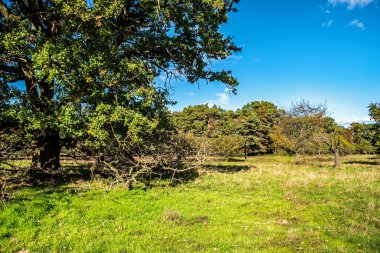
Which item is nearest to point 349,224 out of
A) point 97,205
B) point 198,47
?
point 97,205

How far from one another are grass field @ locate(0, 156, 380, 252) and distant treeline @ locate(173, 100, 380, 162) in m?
6.15

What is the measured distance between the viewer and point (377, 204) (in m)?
12.5

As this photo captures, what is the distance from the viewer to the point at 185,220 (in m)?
10.3

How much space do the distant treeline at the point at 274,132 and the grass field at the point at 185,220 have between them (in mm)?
6152

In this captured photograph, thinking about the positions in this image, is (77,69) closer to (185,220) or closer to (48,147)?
(48,147)

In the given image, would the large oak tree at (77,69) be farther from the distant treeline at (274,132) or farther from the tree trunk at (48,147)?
the distant treeline at (274,132)

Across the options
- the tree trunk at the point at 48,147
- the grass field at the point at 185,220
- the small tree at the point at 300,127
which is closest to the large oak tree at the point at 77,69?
the tree trunk at the point at 48,147

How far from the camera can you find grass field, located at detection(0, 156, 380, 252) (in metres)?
8.05

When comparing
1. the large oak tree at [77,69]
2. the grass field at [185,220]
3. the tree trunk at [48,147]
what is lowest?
the grass field at [185,220]

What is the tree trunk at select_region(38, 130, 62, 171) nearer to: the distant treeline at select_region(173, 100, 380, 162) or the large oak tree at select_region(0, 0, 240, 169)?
the large oak tree at select_region(0, 0, 240, 169)

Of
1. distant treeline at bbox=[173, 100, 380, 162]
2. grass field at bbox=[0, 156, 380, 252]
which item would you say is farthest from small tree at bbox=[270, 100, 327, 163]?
grass field at bbox=[0, 156, 380, 252]

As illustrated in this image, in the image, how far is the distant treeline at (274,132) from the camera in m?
36.3

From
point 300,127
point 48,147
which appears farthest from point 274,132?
point 48,147

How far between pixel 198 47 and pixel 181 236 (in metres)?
13.1
